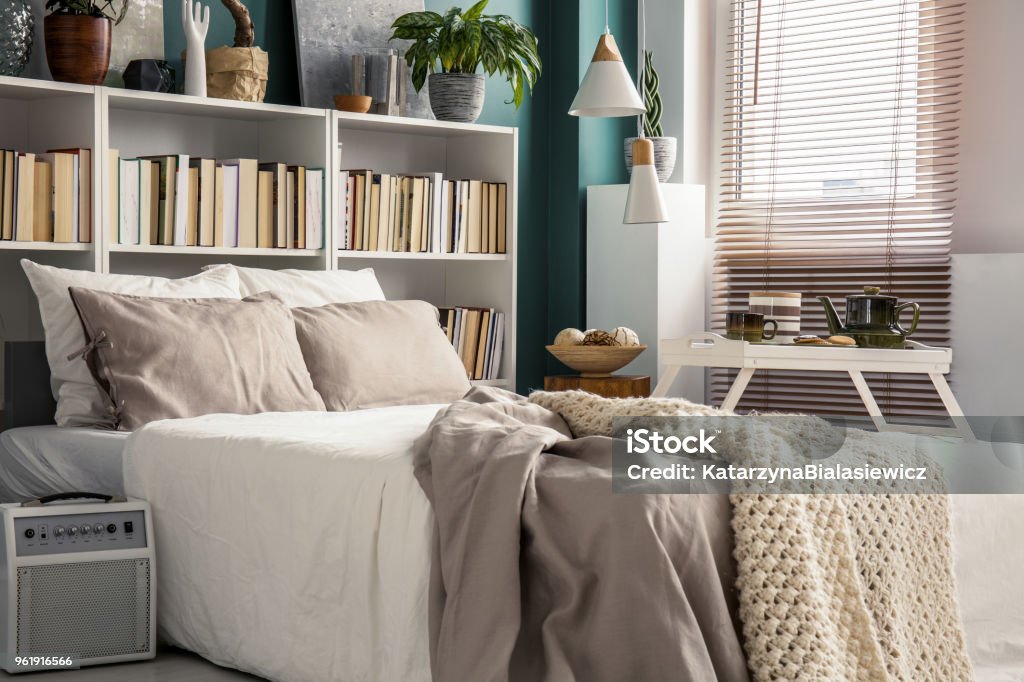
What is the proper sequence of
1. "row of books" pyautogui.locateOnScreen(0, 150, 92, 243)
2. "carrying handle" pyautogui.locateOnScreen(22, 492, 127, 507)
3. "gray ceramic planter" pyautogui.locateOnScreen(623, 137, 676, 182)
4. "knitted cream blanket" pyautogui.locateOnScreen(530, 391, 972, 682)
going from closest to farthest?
"knitted cream blanket" pyautogui.locateOnScreen(530, 391, 972, 682)
"carrying handle" pyautogui.locateOnScreen(22, 492, 127, 507)
"row of books" pyautogui.locateOnScreen(0, 150, 92, 243)
"gray ceramic planter" pyautogui.locateOnScreen(623, 137, 676, 182)

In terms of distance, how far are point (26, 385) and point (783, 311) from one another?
242 centimetres

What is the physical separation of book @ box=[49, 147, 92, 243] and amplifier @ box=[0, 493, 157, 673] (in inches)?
38.5

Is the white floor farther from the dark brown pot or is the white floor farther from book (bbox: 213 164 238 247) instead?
the dark brown pot

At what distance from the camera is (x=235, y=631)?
2.68m

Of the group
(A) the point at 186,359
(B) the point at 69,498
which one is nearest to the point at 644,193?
(A) the point at 186,359

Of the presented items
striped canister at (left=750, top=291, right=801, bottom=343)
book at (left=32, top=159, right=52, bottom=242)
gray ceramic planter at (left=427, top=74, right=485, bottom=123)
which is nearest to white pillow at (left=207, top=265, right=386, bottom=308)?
book at (left=32, top=159, right=52, bottom=242)

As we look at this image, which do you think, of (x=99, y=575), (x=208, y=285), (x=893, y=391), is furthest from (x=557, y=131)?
(x=99, y=575)

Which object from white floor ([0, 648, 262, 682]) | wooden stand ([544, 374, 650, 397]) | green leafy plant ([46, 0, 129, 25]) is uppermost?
green leafy plant ([46, 0, 129, 25])

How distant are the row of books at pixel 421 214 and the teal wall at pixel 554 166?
0.55 metres

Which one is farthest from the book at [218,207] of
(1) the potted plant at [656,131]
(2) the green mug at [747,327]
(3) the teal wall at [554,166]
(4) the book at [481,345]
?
(1) the potted plant at [656,131]

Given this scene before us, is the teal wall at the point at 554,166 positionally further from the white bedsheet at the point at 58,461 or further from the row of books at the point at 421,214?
the white bedsheet at the point at 58,461

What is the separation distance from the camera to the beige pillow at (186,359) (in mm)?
3107

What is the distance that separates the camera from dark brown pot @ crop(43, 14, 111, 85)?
3.51 m

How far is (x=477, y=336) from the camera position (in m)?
4.61
